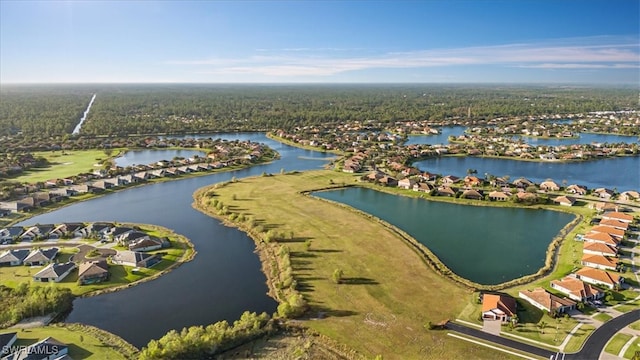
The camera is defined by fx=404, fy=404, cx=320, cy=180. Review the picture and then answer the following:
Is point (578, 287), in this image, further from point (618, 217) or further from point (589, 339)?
point (618, 217)

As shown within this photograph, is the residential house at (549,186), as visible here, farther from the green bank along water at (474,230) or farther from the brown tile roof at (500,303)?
the brown tile roof at (500,303)

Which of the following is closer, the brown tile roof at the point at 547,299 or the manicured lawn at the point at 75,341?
the manicured lawn at the point at 75,341

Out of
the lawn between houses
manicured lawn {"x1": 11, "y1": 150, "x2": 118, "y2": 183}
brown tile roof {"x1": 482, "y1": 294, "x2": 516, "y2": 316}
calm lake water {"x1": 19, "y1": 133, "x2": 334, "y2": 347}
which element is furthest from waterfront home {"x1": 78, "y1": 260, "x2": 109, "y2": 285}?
manicured lawn {"x1": 11, "y1": 150, "x2": 118, "y2": 183}

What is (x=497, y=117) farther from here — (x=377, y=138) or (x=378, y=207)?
(x=378, y=207)

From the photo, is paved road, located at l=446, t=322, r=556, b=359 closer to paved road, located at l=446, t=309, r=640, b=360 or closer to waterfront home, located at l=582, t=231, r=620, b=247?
paved road, located at l=446, t=309, r=640, b=360

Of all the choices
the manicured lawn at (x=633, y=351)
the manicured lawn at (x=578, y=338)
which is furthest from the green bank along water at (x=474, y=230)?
the manicured lawn at (x=633, y=351)

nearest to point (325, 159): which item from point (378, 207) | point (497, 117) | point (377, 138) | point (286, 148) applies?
point (286, 148)
